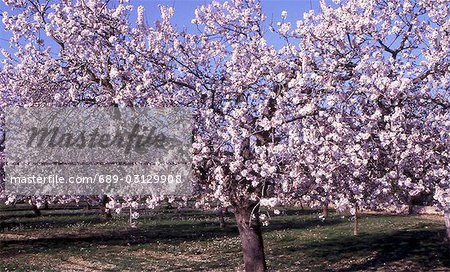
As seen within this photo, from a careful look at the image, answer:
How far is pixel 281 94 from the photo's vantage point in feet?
42.3

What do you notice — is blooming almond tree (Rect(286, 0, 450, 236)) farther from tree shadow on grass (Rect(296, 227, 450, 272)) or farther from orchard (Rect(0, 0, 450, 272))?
tree shadow on grass (Rect(296, 227, 450, 272))

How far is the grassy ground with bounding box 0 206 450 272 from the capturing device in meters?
22.6

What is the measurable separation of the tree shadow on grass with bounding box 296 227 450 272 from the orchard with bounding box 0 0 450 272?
8780 mm

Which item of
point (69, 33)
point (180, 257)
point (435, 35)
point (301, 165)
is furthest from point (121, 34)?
point (180, 257)

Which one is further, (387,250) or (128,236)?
(128,236)

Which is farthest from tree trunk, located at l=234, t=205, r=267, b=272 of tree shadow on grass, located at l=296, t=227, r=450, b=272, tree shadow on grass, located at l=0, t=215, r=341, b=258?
tree shadow on grass, located at l=0, t=215, r=341, b=258

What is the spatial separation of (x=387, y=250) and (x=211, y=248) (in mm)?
8868

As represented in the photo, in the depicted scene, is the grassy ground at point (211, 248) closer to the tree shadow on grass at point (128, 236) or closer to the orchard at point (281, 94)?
the tree shadow on grass at point (128, 236)

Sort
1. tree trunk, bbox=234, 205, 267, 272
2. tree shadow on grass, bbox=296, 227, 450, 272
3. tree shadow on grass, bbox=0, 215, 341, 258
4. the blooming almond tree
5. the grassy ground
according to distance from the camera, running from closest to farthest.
→ the blooming almond tree < tree trunk, bbox=234, 205, 267, 272 < tree shadow on grass, bbox=296, 227, 450, 272 < the grassy ground < tree shadow on grass, bbox=0, 215, 341, 258

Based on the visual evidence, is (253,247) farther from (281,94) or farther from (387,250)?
(387,250)

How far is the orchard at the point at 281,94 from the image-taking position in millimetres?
12070

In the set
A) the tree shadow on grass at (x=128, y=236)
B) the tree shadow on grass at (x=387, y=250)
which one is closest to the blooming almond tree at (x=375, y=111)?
the tree shadow on grass at (x=387, y=250)

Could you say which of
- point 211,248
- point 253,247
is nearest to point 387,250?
point 211,248

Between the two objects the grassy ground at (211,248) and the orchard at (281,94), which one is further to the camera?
the grassy ground at (211,248)
